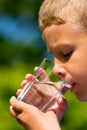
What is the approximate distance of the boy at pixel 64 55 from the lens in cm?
212

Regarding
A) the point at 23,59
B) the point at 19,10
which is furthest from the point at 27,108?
the point at 19,10

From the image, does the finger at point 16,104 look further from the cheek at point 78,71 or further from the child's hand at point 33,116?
the cheek at point 78,71

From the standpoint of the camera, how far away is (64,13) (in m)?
2.24

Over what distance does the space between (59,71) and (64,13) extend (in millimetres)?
233

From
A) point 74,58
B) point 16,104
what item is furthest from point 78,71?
point 16,104

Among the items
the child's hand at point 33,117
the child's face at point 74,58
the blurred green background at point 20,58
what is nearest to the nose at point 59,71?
the child's face at point 74,58

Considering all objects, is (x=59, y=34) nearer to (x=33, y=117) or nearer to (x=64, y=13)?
(x=64, y=13)

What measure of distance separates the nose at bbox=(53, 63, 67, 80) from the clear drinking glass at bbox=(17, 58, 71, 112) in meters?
0.02

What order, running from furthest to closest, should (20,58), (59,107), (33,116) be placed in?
(20,58) < (59,107) < (33,116)

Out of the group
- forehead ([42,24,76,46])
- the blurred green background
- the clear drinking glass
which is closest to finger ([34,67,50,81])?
the clear drinking glass

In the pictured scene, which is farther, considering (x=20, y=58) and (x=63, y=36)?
(x=20, y=58)

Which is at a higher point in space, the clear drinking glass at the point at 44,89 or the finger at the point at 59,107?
the clear drinking glass at the point at 44,89

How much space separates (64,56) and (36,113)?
0.24 meters

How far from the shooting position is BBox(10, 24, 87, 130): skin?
2147 millimetres
